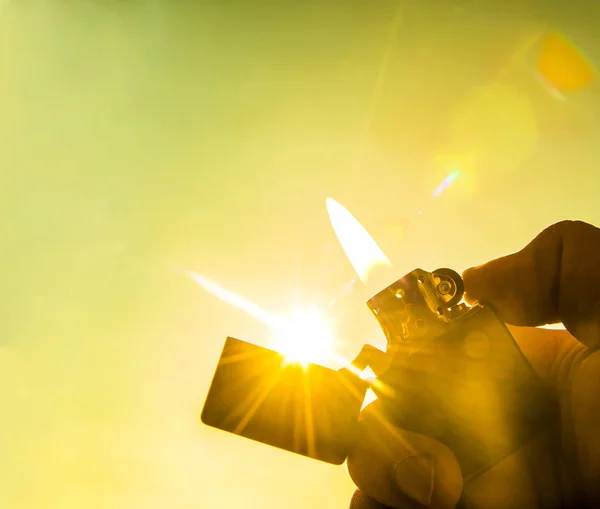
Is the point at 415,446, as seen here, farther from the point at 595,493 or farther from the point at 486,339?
the point at 595,493

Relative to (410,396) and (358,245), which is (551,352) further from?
(358,245)

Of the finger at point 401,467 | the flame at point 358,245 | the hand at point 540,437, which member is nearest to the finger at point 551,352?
the hand at point 540,437

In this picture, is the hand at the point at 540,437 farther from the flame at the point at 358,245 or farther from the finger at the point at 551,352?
the flame at the point at 358,245

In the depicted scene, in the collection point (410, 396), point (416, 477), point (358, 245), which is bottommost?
point (416, 477)

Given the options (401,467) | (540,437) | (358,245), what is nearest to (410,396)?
(401,467)

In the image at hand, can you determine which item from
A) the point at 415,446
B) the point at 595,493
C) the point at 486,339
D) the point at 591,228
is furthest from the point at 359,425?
the point at 591,228

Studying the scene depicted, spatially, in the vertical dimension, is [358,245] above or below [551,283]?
above

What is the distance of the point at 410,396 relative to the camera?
38.1 inches

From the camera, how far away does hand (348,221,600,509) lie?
3.00 ft

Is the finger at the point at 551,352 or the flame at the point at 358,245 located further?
the flame at the point at 358,245

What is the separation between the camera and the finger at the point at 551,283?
99 centimetres

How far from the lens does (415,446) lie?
0.92 metres

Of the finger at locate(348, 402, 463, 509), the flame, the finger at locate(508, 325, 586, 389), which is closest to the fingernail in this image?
the finger at locate(348, 402, 463, 509)

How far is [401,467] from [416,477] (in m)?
0.04
